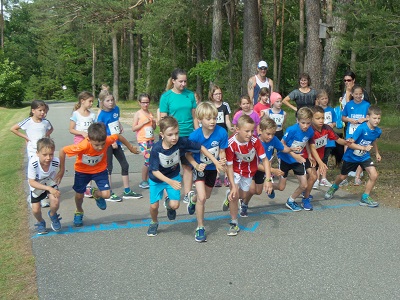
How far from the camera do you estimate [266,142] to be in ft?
21.2

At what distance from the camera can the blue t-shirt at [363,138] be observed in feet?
22.8

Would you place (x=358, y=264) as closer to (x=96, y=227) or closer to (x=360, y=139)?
(x=360, y=139)

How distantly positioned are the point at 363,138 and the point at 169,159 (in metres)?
3.30

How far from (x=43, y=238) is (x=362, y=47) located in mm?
5887

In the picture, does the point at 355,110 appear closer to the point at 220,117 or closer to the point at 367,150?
the point at 367,150

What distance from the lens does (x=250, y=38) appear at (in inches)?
595

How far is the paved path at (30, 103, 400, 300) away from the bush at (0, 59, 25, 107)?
39.5m

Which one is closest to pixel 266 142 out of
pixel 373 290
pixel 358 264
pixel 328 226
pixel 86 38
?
pixel 328 226

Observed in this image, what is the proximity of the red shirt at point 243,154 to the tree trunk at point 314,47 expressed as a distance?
736cm

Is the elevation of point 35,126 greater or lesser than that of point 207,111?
lesser

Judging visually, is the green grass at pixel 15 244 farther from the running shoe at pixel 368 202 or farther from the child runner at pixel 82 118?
the running shoe at pixel 368 202

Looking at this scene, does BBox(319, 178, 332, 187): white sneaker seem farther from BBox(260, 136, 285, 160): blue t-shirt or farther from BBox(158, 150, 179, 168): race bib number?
BBox(158, 150, 179, 168): race bib number

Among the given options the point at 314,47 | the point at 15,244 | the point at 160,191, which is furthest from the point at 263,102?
the point at 314,47

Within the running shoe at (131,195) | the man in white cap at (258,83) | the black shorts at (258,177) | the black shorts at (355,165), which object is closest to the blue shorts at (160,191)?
the black shorts at (258,177)
